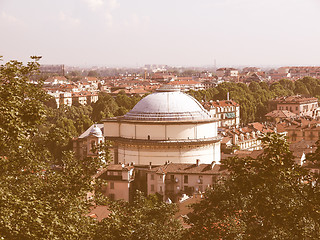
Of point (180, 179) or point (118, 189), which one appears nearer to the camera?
point (118, 189)

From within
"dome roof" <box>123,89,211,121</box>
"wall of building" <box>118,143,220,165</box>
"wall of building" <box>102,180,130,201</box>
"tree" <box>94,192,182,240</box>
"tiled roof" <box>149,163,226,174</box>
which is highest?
"dome roof" <box>123,89,211,121</box>

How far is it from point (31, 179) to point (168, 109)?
29150mm

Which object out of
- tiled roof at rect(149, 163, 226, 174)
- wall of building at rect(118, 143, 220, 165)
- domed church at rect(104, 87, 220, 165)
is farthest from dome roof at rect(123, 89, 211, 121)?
tiled roof at rect(149, 163, 226, 174)

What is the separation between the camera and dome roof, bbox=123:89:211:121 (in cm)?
4378

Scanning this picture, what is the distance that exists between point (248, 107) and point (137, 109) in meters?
56.8

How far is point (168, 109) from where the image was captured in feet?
145

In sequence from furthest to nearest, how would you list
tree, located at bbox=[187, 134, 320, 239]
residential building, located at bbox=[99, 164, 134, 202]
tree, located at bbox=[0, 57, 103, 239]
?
residential building, located at bbox=[99, 164, 134, 202] → tree, located at bbox=[187, 134, 320, 239] → tree, located at bbox=[0, 57, 103, 239]

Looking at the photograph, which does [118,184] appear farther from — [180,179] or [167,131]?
[167,131]

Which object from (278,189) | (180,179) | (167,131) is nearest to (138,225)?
(278,189)

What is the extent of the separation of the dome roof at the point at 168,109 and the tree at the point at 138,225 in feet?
67.1

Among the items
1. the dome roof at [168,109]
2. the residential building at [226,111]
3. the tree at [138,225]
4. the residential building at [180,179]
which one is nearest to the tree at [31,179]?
the tree at [138,225]

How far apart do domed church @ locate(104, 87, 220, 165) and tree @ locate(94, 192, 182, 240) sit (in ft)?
61.7

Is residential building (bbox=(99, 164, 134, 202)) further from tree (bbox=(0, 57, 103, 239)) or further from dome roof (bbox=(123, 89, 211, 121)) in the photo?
tree (bbox=(0, 57, 103, 239))

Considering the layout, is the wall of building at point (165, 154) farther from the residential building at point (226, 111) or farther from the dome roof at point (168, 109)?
the residential building at point (226, 111)
